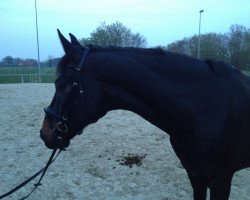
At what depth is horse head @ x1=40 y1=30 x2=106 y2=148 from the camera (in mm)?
2441

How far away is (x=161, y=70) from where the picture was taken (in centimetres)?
266

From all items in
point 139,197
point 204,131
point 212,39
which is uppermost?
point 212,39

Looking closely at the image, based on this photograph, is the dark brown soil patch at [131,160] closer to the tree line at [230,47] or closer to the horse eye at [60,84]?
the horse eye at [60,84]

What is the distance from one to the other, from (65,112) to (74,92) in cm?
18

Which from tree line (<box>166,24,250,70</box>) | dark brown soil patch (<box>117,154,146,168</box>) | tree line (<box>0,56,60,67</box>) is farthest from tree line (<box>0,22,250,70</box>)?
tree line (<box>0,56,60,67</box>)

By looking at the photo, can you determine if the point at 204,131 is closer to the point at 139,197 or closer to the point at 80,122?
the point at 80,122

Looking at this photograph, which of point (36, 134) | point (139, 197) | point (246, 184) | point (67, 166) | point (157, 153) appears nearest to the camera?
point (139, 197)

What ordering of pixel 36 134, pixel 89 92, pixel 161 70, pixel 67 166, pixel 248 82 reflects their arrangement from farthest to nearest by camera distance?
pixel 36 134, pixel 67 166, pixel 248 82, pixel 161 70, pixel 89 92

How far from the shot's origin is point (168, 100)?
2656mm

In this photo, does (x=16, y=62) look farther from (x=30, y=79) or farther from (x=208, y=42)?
(x=208, y=42)

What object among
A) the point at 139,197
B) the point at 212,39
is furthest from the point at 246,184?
the point at 212,39

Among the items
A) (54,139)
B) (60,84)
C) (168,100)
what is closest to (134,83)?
(168,100)

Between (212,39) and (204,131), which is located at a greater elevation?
(212,39)

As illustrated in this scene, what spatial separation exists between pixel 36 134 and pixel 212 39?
28.4 m
